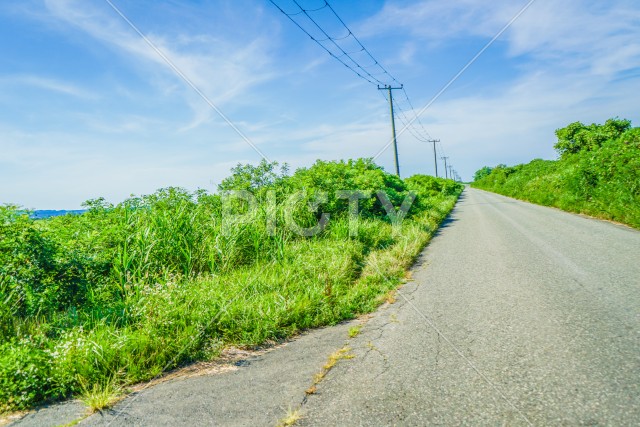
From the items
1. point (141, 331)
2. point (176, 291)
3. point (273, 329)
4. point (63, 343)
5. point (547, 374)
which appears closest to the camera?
point (547, 374)

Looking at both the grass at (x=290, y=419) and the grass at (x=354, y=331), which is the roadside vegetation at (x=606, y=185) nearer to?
the grass at (x=354, y=331)

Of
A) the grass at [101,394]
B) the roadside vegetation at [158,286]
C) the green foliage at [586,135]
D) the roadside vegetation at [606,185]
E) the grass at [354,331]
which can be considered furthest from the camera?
the green foliage at [586,135]

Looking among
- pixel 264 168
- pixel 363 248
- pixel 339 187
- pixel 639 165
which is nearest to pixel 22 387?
pixel 363 248

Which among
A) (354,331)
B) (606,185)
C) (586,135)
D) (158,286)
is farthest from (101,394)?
(586,135)

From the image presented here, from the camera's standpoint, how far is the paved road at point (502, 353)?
8.53 ft

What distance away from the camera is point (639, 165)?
1220cm

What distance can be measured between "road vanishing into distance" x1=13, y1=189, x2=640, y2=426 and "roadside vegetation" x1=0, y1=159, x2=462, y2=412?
420 millimetres

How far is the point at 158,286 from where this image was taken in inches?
205

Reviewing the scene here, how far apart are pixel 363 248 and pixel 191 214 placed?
4047 mm

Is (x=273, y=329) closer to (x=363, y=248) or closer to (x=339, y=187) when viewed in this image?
(x=363, y=248)

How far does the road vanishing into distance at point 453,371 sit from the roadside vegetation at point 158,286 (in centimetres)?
42

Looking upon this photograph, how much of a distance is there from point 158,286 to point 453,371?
4.10 m
